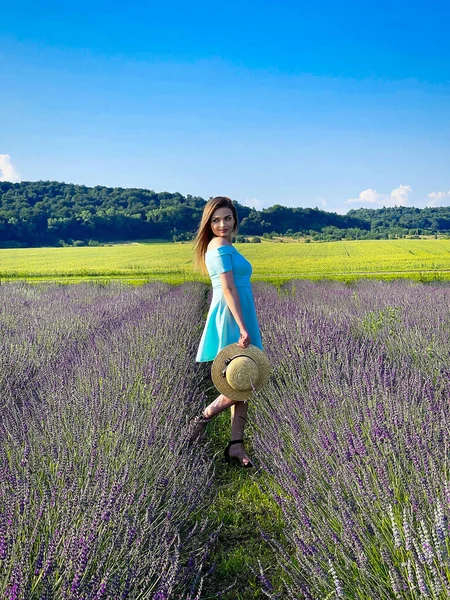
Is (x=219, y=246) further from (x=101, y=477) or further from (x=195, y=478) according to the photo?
(x=101, y=477)

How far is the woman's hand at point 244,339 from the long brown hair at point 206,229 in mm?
582

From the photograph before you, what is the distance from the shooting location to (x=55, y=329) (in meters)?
5.64

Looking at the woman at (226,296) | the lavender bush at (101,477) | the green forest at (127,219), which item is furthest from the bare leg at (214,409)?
the green forest at (127,219)

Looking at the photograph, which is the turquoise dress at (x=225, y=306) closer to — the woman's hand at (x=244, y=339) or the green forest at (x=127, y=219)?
the woman's hand at (x=244, y=339)

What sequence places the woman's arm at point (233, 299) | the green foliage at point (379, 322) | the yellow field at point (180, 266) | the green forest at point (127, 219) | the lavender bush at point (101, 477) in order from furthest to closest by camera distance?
the green forest at point (127, 219) → the yellow field at point (180, 266) → the green foliage at point (379, 322) → the woman's arm at point (233, 299) → the lavender bush at point (101, 477)

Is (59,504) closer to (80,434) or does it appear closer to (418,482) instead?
(80,434)

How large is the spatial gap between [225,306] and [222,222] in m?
0.50

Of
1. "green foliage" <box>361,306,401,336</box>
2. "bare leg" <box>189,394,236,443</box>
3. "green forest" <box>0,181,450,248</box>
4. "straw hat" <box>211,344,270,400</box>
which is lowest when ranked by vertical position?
"bare leg" <box>189,394,236,443</box>

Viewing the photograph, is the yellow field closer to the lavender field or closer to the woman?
the lavender field

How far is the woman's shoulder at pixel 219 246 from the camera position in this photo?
2.93 metres

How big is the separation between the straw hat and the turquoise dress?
0.15 meters

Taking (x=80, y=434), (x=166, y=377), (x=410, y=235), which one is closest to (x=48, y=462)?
(x=80, y=434)

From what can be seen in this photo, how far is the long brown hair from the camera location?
3.08 meters

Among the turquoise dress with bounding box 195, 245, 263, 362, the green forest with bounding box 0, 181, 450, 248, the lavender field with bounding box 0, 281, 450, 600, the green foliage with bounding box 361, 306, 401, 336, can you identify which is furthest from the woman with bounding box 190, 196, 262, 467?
the green forest with bounding box 0, 181, 450, 248
